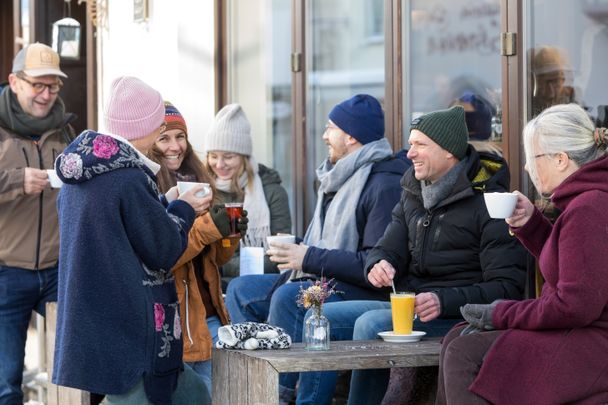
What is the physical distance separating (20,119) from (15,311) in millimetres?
931

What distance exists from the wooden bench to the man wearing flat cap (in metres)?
1.75

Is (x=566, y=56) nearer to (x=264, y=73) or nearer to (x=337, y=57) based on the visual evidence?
(x=337, y=57)

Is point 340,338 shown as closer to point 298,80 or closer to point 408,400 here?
point 408,400

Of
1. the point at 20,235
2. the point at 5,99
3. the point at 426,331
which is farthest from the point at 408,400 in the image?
the point at 5,99

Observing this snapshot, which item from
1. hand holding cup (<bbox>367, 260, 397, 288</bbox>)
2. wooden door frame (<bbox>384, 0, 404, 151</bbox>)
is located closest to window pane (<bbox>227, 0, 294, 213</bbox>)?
wooden door frame (<bbox>384, 0, 404, 151</bbox>)

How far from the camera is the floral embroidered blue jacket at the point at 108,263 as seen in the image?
3.81 metres

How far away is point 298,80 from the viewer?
6.60 metres

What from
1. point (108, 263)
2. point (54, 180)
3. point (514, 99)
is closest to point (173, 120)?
point (54, 180)

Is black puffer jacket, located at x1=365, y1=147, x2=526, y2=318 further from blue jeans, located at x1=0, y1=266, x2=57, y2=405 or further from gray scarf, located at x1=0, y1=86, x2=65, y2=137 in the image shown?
gray scarf, located at x1=0, y1=86, x2=65, y2=137

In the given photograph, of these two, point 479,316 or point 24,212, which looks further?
point 24,212

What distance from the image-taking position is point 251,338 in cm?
430

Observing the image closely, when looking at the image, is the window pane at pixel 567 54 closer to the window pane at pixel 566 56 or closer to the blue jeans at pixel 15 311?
the window pane at pixel 566 56

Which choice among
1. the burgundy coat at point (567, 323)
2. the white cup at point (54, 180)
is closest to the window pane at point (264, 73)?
the white cup at point (54, 180)

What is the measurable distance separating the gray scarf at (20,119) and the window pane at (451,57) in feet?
5.74
